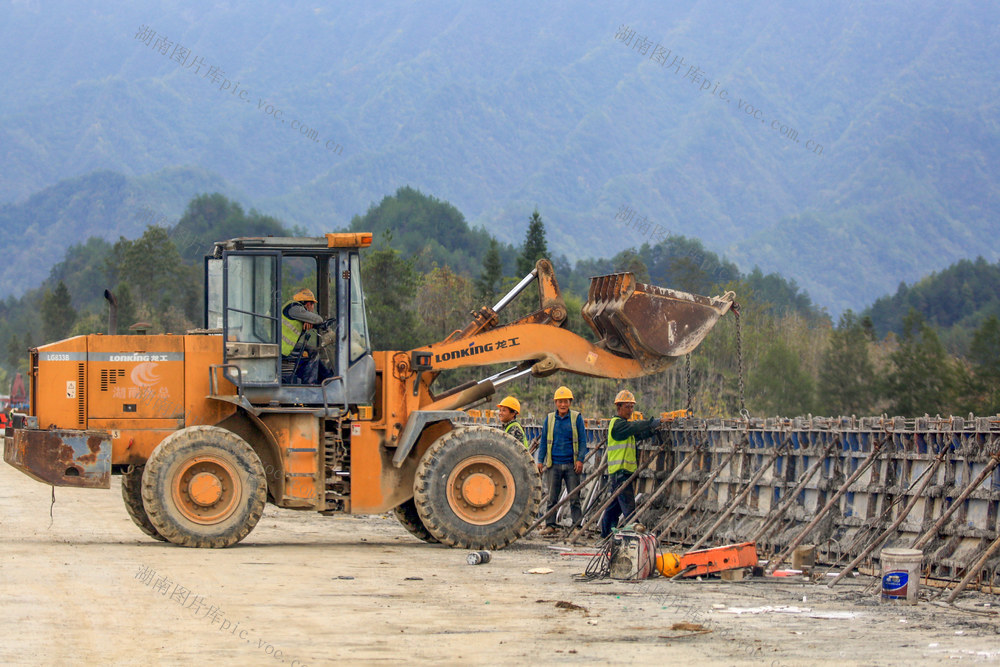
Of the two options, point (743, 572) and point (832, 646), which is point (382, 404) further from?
point (832, 646)

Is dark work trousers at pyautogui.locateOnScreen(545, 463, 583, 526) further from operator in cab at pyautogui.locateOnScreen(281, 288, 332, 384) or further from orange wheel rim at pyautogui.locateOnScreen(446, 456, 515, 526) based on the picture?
operator in cab at pyautogui.locateOnScreen(281, 288, 332, 384)

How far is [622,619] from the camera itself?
9.48 metres

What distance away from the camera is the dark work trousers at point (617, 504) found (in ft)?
51.0

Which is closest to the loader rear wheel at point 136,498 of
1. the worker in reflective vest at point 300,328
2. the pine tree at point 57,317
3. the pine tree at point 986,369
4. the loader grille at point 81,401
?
the loader grille at point 81,401

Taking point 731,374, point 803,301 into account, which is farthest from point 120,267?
point 803,301

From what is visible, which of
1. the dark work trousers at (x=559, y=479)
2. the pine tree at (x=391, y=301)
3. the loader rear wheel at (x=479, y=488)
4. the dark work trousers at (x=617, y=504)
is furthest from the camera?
the pine tree at (x=391, y=301)

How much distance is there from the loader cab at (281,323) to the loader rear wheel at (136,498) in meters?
1.69

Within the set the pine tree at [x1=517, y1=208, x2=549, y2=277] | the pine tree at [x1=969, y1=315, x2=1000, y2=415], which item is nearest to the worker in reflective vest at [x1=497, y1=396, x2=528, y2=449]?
the pine tree at [x1=969, y1=315, x2=1000, y2=415]

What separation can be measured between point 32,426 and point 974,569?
9.82 metres

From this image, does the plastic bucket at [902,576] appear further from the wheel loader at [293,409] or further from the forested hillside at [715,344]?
the forested hillside at [715,344]

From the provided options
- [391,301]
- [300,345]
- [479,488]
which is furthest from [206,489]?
[391,301]

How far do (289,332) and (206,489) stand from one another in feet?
6.71

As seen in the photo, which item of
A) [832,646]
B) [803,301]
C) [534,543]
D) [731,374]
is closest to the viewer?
[832,646]

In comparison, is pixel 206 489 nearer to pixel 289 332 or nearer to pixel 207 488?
pixel 207 488
